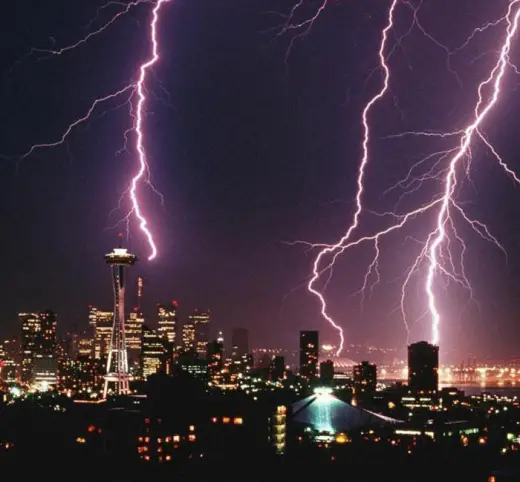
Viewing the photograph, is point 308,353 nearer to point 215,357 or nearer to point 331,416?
point 215,357

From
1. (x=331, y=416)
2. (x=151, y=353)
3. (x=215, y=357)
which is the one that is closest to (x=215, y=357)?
(x=215, y=357)

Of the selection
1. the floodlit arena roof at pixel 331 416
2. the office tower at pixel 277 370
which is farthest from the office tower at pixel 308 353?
the floodlit arena roof at pixel 331 416

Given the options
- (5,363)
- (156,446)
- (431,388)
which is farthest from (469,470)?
(5,363)

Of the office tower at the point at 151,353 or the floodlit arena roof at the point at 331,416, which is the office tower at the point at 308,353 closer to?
the office tower at the point at 151,353

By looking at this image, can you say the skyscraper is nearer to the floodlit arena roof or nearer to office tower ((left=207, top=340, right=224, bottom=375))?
office tower ((left=207, top=340, right=224, bottom=375))

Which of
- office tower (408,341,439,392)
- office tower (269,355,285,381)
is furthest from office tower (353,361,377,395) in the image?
office tower (269,355,285,381)

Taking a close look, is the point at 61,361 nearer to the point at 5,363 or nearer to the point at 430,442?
the point at 5,363
